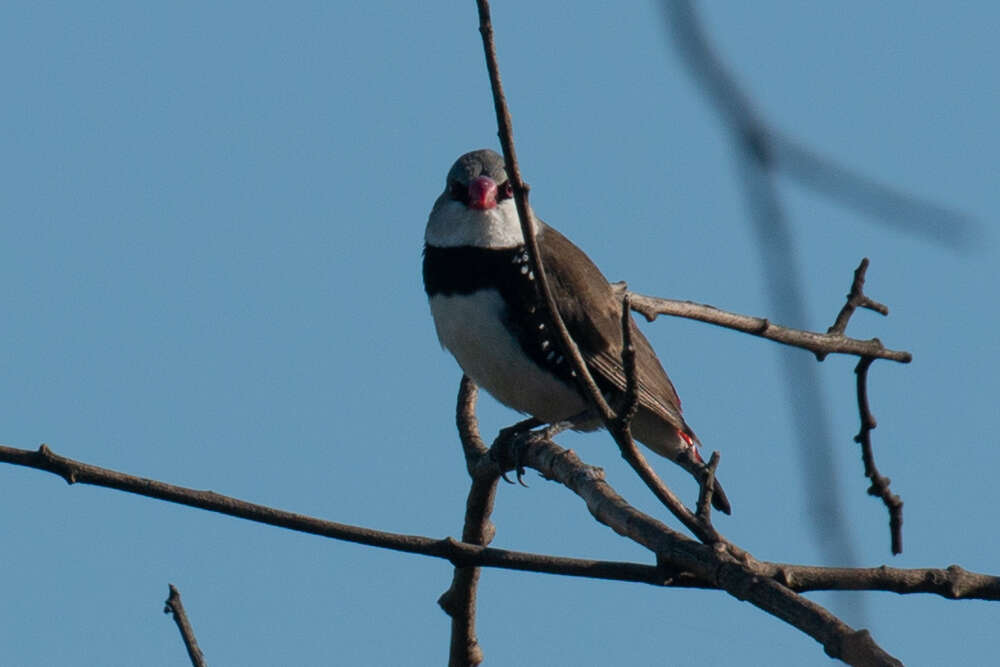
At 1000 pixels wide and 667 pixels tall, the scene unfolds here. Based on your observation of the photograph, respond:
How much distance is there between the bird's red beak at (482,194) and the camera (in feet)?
20.2

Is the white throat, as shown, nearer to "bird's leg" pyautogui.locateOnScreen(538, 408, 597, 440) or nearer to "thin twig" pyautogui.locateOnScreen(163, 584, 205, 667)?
"bird's leg" pyautogui.locateOnScreen(538, 408, 597, 440)

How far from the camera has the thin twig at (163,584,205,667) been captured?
3.43 meters

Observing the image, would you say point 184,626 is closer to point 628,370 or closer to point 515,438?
point 628,370

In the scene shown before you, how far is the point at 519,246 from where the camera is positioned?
5.96m

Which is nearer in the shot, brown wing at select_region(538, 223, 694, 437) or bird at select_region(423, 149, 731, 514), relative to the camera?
bird at select_region(423, 149, 731, 514)

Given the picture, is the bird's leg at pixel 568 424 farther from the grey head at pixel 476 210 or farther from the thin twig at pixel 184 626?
the thin twig at pixel 184 626

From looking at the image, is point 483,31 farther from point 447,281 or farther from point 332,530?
point 447,281

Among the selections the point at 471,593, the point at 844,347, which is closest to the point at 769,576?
the point at 471,593

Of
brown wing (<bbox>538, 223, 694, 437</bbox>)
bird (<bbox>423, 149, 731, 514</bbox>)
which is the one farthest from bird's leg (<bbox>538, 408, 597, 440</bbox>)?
brown wing (<bbox>538, 223, 694, 437</bbox>)

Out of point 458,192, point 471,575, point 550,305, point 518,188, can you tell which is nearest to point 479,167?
point 458,192

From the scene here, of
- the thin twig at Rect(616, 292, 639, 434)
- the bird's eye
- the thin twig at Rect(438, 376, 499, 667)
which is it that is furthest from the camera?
the bird's eye

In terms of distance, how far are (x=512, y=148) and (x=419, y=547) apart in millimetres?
1093

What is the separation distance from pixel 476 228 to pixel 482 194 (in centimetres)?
18

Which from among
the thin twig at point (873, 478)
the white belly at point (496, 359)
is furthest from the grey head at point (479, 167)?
the thin twig at point (873, 478)
